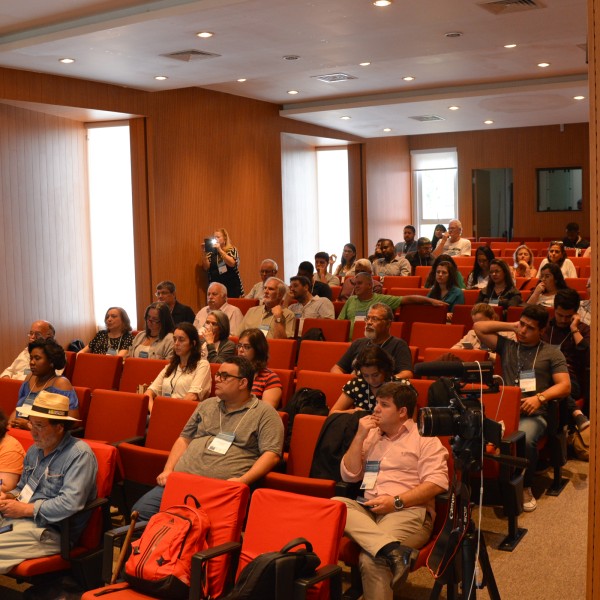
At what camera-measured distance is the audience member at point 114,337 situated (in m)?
6.95

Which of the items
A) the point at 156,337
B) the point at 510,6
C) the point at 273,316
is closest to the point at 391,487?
the point at 156,337

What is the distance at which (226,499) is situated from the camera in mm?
3486

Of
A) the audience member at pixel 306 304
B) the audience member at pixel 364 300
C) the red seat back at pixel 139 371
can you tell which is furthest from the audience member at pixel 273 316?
the red seat back at pixel 139 371

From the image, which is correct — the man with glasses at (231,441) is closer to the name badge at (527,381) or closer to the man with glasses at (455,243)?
the name badge at (527,381)

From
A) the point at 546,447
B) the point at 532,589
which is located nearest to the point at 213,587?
the point at 532,589

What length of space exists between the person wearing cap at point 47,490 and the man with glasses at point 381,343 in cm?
206

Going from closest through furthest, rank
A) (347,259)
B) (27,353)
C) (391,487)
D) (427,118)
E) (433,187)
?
(391,487) < (27,353) < (347,259) < (427,118) < (433,187)

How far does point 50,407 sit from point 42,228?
18.4 ft

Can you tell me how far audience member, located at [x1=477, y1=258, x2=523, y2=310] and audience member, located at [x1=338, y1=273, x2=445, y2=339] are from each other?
52cm

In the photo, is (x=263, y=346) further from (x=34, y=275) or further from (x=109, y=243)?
(x=109, y=243)

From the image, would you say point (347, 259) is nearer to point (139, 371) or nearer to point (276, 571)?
point (139, 371)

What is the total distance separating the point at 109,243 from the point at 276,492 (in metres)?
7.19

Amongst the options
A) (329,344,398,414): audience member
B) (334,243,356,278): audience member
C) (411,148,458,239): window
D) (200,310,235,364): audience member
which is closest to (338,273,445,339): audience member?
(200,310,235,364): audience member

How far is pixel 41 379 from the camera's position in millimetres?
5410
